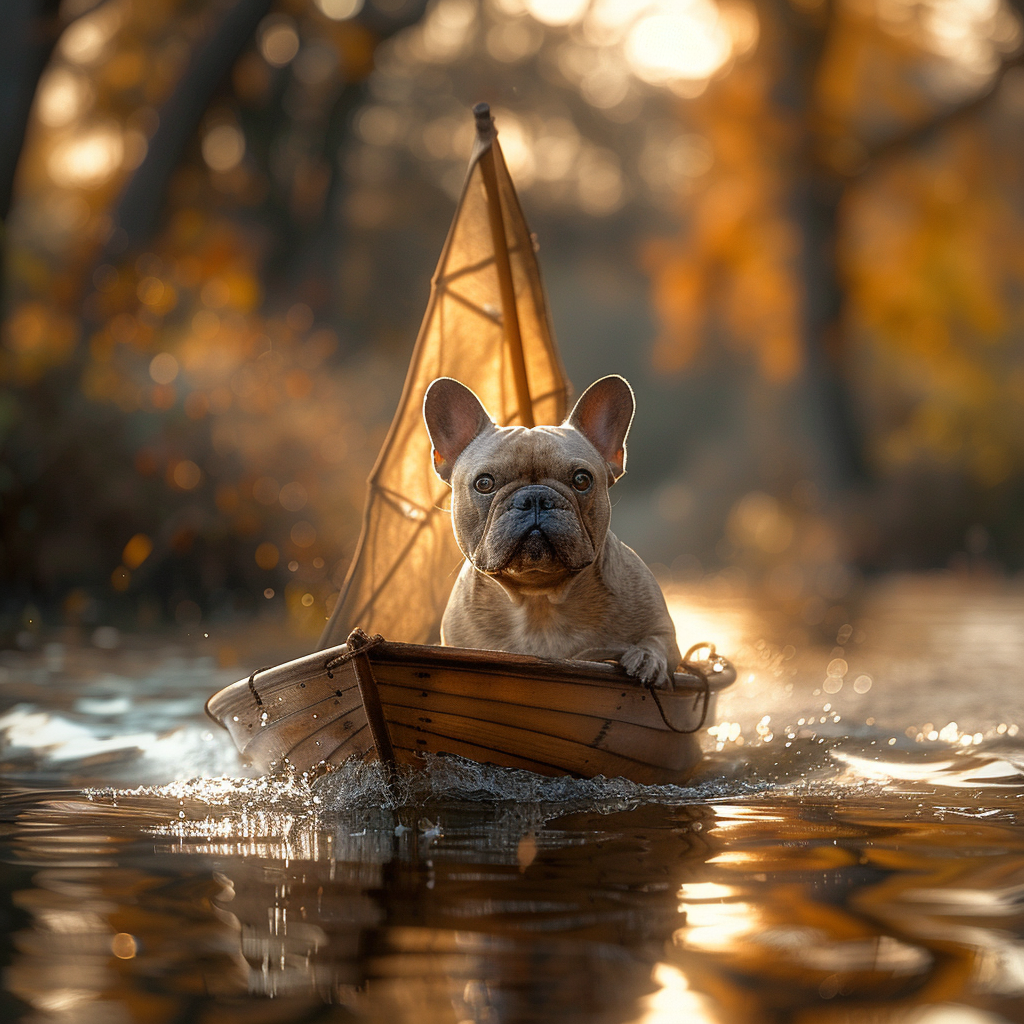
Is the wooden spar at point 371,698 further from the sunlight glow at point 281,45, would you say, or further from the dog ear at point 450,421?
the sunlight glow at point 281,45

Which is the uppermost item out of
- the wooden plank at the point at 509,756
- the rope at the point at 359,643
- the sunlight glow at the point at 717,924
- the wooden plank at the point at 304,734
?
the rope at the point at 359,643

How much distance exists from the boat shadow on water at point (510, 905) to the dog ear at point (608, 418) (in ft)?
3.93

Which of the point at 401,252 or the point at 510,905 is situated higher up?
the point at 401,252

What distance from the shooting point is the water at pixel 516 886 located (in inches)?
86.5

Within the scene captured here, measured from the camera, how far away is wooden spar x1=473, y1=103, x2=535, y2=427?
5.55 m

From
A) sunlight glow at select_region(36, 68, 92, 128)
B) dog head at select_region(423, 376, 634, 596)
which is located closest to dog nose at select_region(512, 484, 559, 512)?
dog head at select_region(423, 376, 634, 596)

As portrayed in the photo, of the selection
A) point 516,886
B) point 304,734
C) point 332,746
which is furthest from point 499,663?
point 516,886

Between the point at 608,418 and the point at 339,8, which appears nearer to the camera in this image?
the point at 608,418

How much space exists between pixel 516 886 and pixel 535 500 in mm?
1409

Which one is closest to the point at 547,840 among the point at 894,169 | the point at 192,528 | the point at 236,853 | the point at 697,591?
the point at 236,853

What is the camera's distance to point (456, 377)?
18.0 ft

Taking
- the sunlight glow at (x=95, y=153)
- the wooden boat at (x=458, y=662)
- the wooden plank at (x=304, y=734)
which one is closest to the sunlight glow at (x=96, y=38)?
the sunlight glow at (x=95, y=153)

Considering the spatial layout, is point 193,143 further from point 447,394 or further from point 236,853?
point 236,853

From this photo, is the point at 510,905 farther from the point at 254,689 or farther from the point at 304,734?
the point at 254,689
